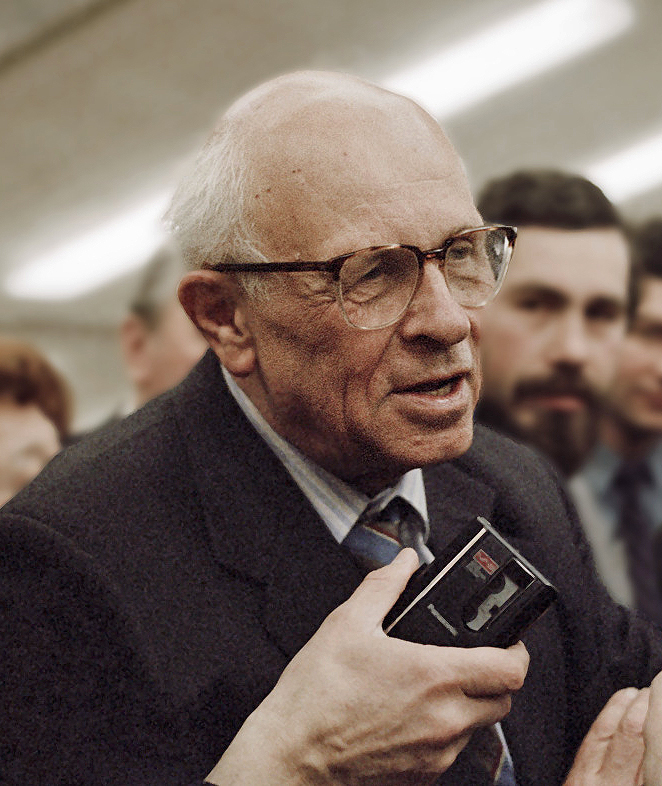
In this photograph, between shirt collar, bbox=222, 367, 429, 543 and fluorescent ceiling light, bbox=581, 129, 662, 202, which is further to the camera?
fluorescent ceiling light, bbox=581, 129, 662, 202

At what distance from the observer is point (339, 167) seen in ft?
2.72

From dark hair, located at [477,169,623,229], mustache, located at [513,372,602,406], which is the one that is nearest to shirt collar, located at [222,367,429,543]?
mustache, located at [513,372,602,406]

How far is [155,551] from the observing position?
0.86 m

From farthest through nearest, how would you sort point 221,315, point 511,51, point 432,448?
point 511,51 → point 221,315 → point 432,448

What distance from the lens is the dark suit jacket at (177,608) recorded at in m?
0.79

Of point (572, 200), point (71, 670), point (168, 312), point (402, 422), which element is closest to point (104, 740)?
point (71, 670)

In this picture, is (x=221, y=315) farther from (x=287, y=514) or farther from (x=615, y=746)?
(x=615, y=746)

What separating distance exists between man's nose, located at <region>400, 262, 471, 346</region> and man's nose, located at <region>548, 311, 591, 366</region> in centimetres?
83

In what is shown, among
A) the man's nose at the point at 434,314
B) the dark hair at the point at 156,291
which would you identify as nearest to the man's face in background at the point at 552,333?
the man's nose at the point at 434,314

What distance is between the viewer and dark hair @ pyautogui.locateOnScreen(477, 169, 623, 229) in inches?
65.1

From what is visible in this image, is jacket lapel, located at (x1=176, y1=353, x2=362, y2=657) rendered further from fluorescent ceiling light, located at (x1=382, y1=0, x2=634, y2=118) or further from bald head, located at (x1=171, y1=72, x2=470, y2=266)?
fluorescent ceiling light, located at (x1=382, y1=0, x2=634, y2=118)

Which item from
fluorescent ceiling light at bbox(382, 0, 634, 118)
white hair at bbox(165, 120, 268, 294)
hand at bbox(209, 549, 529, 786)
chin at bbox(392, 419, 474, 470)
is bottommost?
hand at bbox(209, 549, 529, 786)

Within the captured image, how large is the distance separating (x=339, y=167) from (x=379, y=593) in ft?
1.34

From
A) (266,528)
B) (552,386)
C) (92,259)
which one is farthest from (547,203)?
(92,259)
